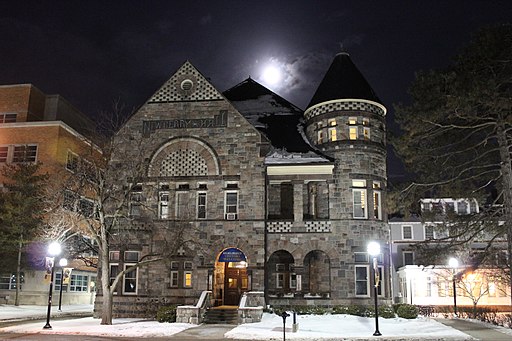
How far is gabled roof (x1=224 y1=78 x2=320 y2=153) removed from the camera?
34.6 metres

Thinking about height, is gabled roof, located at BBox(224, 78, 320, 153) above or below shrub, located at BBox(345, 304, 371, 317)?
above

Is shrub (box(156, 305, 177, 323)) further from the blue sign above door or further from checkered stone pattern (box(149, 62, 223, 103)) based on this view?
checkered stone pattern (box(149, 62, 223, 103))

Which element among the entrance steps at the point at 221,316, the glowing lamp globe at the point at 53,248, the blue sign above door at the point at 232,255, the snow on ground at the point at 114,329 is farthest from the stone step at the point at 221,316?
the glowing lamp globe at the point at 53,248

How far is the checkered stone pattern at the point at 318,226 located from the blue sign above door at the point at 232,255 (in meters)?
4.28

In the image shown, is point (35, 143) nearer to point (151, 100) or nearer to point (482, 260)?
point (151, 100)

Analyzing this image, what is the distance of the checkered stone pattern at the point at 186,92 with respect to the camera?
33.4m

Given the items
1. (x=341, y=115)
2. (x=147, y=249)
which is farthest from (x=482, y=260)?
(x=147, y=249)

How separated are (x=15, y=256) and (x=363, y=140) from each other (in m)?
27.5

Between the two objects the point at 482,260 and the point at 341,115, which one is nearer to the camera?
the point at 482,260

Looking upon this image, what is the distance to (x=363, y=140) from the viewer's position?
1270 inches

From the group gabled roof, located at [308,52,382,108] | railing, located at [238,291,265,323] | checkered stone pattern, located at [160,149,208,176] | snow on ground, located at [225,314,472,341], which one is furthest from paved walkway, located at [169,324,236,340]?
gabled roof, located at [308,52,382,108]

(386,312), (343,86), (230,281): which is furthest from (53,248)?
(343,86)

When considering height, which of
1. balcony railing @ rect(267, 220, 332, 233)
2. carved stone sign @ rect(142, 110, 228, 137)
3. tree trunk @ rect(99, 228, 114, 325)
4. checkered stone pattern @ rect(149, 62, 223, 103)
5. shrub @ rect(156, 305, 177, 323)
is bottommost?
shrub @ rect(156, 305, 177, 323)

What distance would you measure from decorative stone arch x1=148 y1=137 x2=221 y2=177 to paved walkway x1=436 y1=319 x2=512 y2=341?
15.8m
